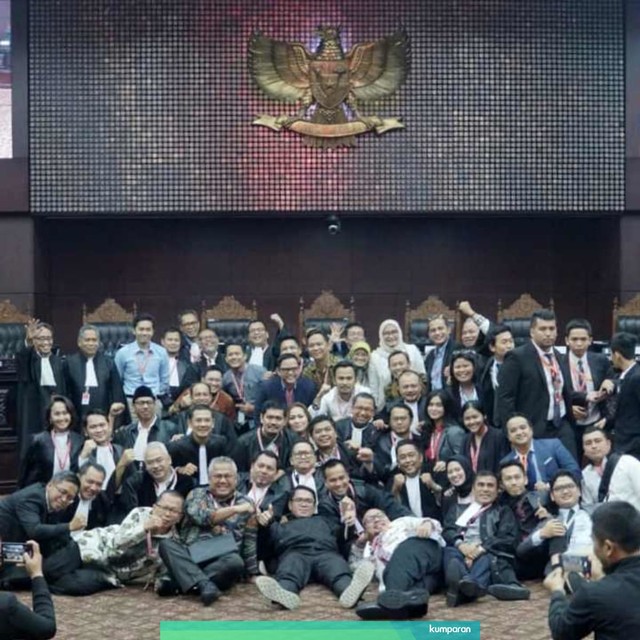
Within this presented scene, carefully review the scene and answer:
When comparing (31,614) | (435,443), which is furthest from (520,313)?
(31,614)

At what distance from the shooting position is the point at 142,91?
13.6 meters

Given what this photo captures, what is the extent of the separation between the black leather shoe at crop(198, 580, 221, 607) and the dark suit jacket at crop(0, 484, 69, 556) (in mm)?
879

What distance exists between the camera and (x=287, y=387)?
370 inches

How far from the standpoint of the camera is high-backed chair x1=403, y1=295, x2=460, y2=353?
1316 cm

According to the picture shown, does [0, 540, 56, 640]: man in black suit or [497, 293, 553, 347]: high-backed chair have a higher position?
[497, 293, 553, 347]: high-backed chair

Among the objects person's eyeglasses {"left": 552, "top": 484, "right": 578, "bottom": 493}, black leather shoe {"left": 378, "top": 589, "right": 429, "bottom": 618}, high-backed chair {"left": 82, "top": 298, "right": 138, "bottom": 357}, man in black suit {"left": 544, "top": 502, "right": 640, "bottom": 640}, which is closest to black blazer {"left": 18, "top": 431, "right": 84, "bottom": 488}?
black leather shoe {"left": 378, "top": 589, "right": 429, "bottom": 618}

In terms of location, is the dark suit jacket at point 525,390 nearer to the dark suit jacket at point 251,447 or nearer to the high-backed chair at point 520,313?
the dark suit jacket at point 251,447

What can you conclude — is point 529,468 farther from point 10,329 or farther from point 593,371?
point 10,329

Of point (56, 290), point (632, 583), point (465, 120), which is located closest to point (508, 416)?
point (632, 583)

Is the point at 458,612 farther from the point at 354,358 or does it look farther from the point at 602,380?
the point at 354,358

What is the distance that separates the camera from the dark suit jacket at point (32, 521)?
7.73 metres

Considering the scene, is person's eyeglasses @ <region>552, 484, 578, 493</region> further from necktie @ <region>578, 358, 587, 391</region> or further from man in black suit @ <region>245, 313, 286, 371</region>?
man in black suit @ <region>245, 313, 286, 371</region>

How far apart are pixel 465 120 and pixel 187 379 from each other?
502 centimetres

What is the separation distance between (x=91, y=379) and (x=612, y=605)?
20.9 feet
